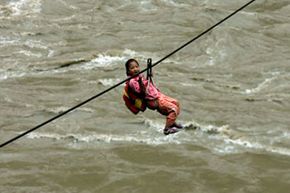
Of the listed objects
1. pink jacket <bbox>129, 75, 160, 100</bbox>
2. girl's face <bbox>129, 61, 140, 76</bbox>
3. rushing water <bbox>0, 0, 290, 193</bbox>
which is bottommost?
rushing water <bbox>0, 0, 290, 193</bbox>

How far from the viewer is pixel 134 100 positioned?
8.24 m

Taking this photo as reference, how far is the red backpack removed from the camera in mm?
8172

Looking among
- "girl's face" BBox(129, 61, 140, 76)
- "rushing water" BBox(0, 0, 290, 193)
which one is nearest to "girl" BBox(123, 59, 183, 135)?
"girl's face" BBox(129, 61, 140, 76)

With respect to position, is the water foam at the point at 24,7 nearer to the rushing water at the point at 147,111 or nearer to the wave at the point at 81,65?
the rushing water at the point at 147,111

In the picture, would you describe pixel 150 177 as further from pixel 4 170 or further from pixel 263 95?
pixel 263 95

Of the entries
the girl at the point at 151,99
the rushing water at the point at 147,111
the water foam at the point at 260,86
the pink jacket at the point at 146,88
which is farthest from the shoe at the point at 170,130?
the water foam at the point at 260,86

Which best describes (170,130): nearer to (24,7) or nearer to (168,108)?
(168,108)

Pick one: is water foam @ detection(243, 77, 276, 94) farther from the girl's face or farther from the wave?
the girl's face

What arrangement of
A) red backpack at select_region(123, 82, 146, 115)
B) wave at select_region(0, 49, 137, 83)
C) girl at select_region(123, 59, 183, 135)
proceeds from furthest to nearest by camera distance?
wave at select_region(0, 49, 137, 83) < red backpack at select_region(123, 82, 146, 115) < girl at select_region(123, 59, 183, 135)

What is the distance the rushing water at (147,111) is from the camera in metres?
12.8

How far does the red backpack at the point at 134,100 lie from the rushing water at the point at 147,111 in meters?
4.12

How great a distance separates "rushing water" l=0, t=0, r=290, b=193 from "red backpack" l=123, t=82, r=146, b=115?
13.5ft

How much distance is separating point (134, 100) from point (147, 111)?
7.29 meters

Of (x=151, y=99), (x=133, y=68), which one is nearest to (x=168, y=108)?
(x=151, y=99)
